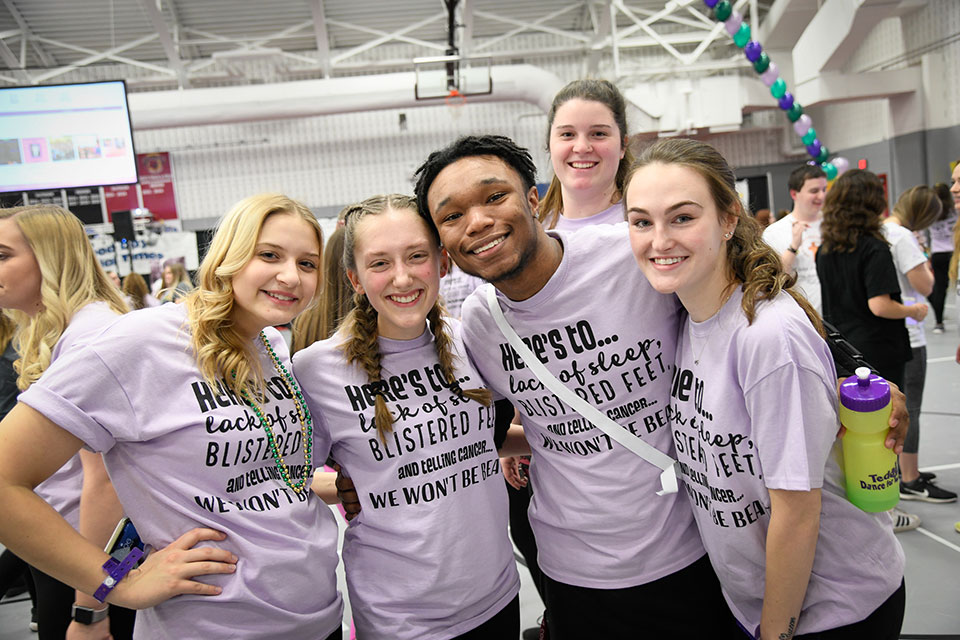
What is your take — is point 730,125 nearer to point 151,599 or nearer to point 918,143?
point 918,143

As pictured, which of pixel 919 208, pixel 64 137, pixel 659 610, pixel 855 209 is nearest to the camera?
pixel 659 610

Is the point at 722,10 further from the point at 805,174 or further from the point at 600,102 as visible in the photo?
the point at 600,102

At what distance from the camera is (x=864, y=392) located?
138 cm

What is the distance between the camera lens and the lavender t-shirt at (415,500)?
5.09 feet

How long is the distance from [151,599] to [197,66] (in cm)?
1519

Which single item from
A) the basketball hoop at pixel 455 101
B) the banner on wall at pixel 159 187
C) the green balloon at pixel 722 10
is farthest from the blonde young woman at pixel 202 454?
the banner on wall at pixel 159 187

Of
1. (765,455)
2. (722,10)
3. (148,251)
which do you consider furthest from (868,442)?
(148,251)

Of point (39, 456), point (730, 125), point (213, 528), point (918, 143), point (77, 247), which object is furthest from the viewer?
point (730, 125)

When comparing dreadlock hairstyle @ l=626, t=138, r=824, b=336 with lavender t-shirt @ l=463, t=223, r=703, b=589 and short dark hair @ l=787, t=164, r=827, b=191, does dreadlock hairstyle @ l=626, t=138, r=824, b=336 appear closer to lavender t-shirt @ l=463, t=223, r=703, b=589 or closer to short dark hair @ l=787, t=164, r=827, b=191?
lavender t-shirt @ l=463, t=223, r=703, b=589

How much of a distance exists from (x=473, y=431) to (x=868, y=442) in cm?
91

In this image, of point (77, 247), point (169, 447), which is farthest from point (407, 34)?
point (169, 447)

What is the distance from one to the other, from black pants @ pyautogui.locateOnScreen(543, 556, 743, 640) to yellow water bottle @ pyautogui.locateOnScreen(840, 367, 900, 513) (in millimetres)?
457

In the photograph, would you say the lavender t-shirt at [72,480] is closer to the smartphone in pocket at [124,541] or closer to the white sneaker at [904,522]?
the smartphone in pocket at [124,541]

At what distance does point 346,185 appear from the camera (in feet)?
49.7
